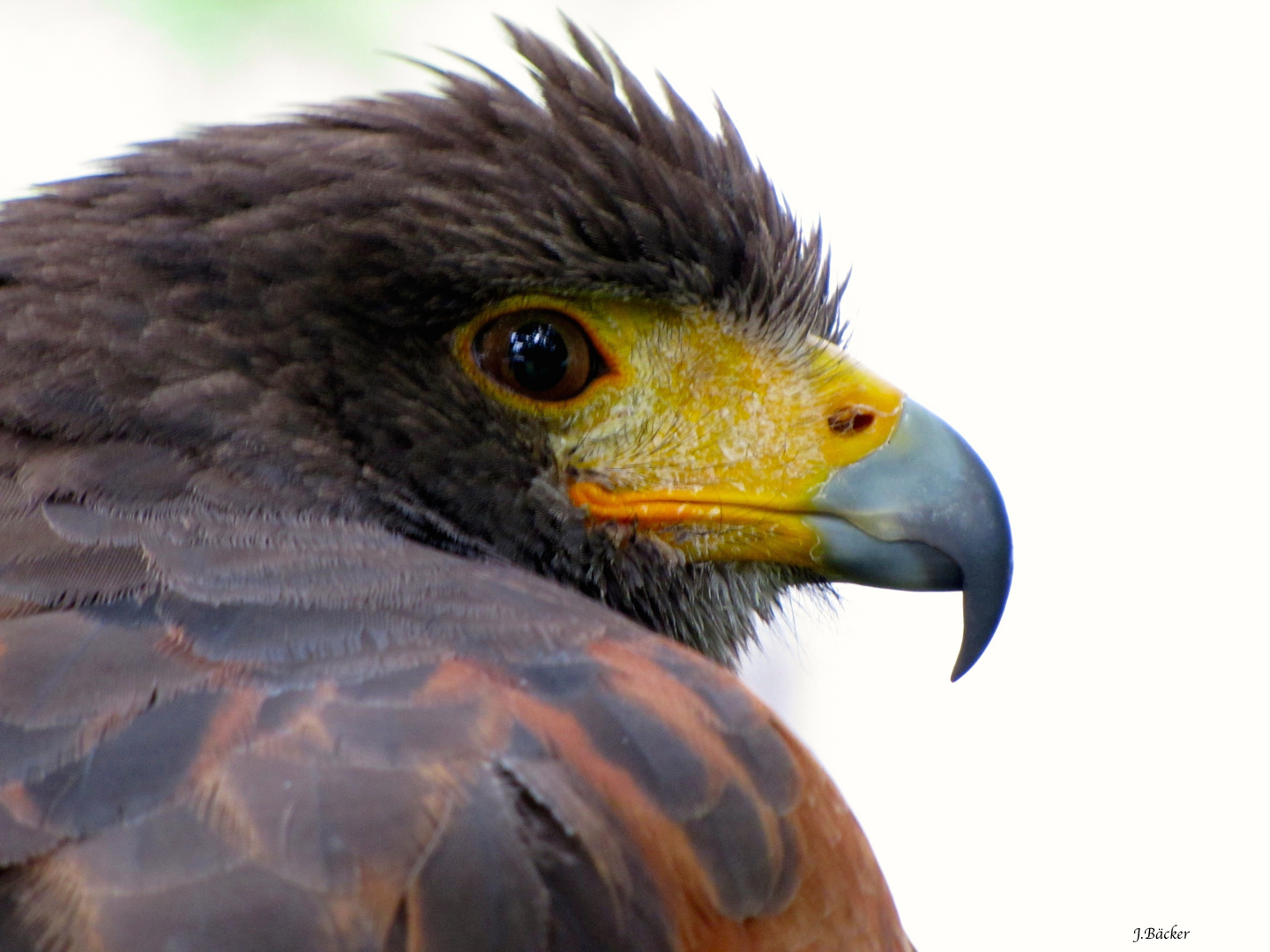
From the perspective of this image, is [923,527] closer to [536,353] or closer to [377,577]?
[536,353]

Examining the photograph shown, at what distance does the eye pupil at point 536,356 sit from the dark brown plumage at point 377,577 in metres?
0.05

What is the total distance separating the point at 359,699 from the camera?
188 cm

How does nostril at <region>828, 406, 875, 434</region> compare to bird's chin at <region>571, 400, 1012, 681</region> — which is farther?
nostril at <region>828, 406, 875, 434</region>

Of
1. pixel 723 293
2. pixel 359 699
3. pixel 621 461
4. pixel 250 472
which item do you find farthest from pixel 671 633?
pixel 359 699

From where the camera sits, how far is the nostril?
9.55 feet

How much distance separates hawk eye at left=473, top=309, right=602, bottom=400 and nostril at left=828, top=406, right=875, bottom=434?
45 cm

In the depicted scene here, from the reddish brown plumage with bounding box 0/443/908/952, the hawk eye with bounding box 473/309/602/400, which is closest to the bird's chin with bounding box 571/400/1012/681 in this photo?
the hawk eye with bounding box 473/309/602/400

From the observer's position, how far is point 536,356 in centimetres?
275

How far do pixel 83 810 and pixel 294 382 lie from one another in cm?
101

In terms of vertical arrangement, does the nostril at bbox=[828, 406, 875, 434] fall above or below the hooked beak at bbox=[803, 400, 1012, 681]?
above

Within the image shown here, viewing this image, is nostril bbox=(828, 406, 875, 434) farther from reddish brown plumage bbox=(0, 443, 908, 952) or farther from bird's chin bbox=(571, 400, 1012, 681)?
reddish brown plumage bbox=(0, 443, 908, 952)

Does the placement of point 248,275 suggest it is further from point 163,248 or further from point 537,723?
point 537,723

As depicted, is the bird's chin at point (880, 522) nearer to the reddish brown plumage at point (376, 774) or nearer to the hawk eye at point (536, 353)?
the hawk eye at point (536, 353)

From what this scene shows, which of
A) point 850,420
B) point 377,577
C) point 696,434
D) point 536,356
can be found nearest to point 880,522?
point 850,420
